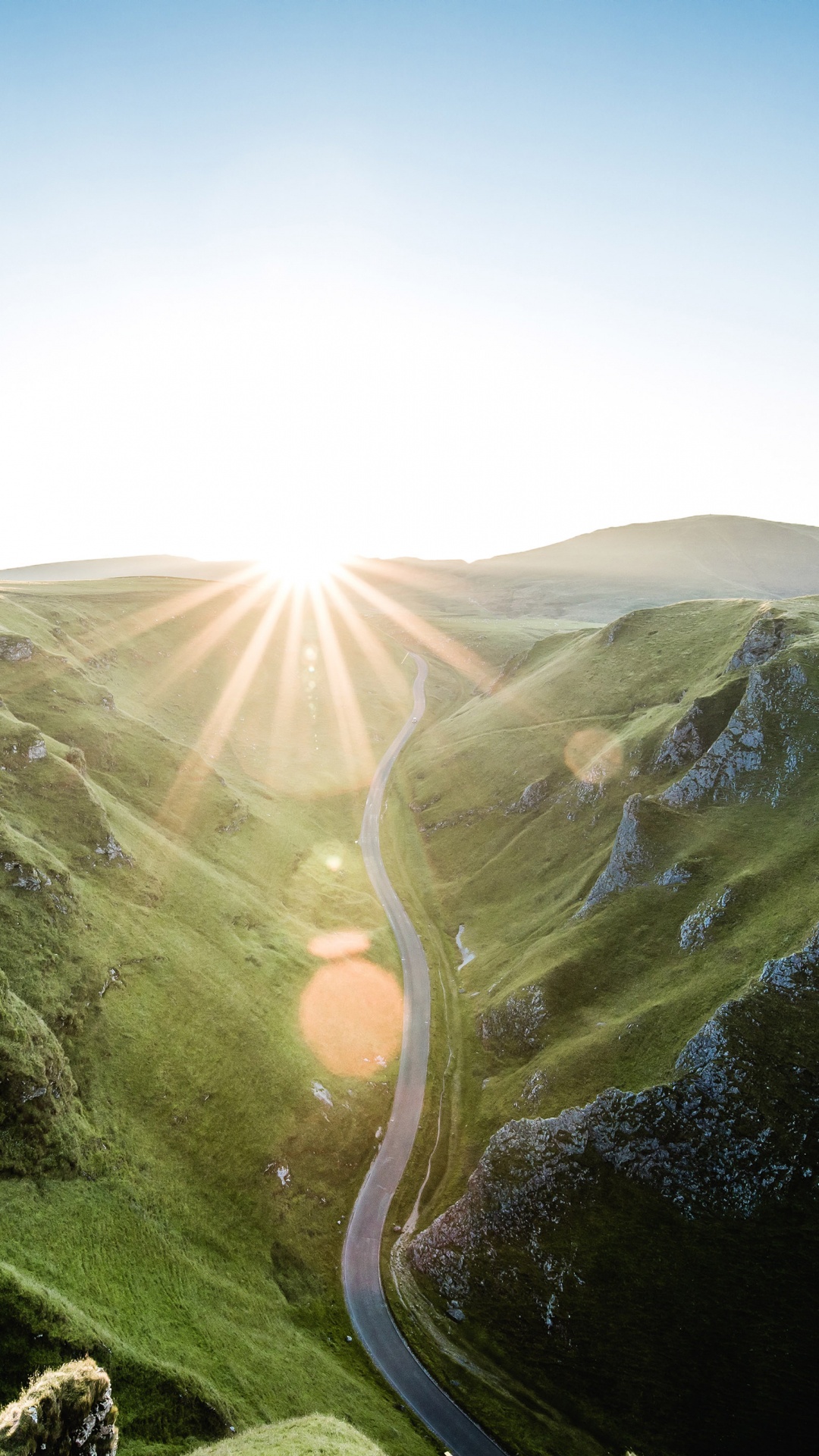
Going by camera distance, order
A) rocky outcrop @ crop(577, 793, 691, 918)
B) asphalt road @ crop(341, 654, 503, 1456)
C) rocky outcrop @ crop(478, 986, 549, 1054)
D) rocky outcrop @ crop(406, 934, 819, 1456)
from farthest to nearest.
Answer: rocky outcrop @ crop(577, 793, 691, 918), rocky outcrop @ crop(478, 986, 549, 1054), asphalt road @ crop(341, 654, 503, 1456), rocky outcrop @ crop(406, 934, 819, 1456)

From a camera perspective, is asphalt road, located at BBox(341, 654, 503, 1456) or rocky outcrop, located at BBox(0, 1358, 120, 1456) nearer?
rocky outcrop, located at BBox(0, 1358, 120, 1456)

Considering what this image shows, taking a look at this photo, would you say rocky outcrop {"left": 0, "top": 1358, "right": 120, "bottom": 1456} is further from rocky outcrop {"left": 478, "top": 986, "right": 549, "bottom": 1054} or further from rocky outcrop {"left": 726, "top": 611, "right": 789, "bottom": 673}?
rocky outcrop {"left": 726, "top": 611, "right": 789, "bottom": 673}

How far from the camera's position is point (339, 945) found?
89375mm

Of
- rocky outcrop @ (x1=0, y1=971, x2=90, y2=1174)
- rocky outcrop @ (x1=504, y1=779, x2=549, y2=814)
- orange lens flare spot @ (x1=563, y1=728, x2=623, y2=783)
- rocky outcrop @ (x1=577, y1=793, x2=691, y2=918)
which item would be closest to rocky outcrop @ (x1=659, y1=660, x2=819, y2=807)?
rocky outcrop @ (x1=577, y1=793, x2=691, y2=918)

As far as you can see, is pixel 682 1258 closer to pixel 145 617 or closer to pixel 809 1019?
pixel 809 1019

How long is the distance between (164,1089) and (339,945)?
3312 centimetres

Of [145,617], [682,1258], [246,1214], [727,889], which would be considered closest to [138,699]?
[145,617]

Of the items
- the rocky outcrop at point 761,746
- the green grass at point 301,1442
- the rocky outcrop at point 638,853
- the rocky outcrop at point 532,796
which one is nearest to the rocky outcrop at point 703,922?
the rocky outcrop at point 638,853

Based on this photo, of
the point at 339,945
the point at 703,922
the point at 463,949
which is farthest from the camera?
the point at 463,949

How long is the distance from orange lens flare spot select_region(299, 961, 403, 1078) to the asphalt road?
216 cm

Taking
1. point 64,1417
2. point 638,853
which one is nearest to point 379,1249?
point 64,1417

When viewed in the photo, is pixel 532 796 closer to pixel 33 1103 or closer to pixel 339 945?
pixel 339 945

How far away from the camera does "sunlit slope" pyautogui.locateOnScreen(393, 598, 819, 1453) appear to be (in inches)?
1684

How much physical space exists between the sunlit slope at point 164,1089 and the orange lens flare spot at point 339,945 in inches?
74.7
